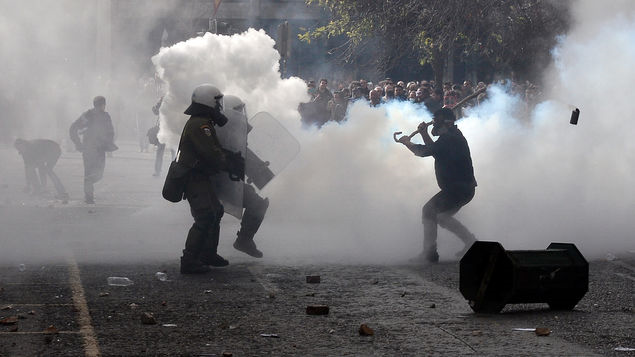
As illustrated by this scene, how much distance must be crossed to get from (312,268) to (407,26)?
13.4m

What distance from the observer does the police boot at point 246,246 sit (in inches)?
424

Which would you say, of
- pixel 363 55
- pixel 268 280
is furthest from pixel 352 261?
pixel 363 55

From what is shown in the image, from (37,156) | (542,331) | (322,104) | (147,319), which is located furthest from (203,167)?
(322,104)

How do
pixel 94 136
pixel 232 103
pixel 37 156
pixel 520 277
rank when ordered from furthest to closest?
pixel 37 156
pixel 94 136
pixel 232 103
pixel 520 277

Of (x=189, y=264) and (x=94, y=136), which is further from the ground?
(x=94, y=136)

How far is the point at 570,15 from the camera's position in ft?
62.5

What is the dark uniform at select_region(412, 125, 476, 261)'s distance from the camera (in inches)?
445

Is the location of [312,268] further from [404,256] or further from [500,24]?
[500,24]

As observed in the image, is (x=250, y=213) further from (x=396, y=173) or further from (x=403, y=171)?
(x=403, y=171)

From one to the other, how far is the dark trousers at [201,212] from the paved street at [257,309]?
0.30 meters

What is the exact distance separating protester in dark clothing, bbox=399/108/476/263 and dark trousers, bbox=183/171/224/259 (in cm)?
228

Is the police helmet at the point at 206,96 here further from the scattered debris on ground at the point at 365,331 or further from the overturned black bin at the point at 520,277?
the scattered debris on ground at the point at 365,331

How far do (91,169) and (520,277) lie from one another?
1037 centimetres

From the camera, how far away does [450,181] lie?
11438mm
